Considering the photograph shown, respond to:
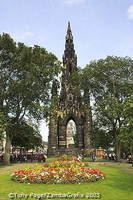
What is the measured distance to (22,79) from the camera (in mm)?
38094

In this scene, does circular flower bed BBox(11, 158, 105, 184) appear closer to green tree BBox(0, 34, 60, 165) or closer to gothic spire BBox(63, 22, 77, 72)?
green tree BBox(0, 34, 60, 165)

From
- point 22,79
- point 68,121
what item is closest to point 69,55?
point 68,121

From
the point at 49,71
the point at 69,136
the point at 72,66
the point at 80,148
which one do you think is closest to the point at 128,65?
the point at 49,71

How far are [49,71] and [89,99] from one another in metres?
14.9

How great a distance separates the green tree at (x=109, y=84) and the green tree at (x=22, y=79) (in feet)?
31.4

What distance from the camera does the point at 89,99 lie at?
173 feet

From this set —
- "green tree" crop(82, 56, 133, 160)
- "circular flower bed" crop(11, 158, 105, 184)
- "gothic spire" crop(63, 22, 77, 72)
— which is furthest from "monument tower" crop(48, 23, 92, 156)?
"circular flower bed" crop(11, 158, 105, 184)

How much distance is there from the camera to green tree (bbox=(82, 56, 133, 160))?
45125mm

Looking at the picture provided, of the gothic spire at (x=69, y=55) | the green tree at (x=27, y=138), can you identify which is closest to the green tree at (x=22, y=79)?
the green tree at (x=27, y=138)

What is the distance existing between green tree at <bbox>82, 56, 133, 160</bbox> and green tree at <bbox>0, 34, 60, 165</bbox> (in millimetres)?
9576

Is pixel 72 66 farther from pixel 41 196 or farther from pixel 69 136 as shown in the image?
pixel 41 196

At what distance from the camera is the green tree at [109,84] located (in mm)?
45125

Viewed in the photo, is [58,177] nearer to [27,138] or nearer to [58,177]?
[58,177]

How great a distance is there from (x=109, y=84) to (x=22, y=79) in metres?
16.7
